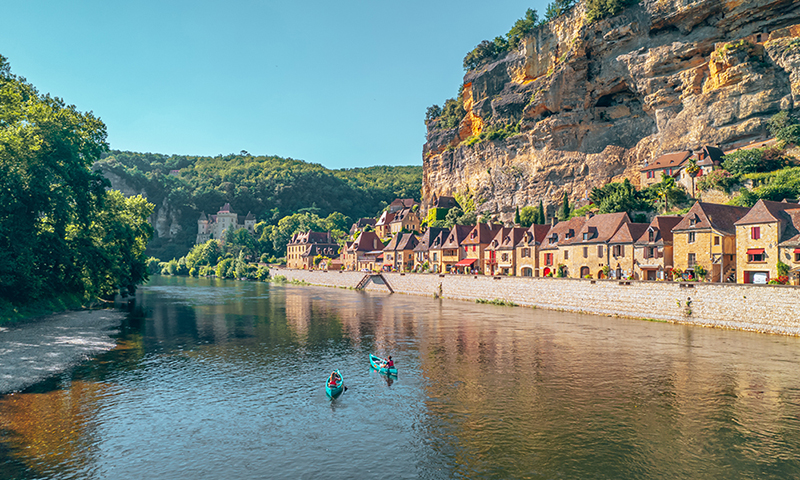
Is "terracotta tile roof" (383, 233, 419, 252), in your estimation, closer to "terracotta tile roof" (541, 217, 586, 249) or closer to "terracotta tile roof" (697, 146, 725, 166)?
"terracotta tile roof" (541, 217, 586, 249)

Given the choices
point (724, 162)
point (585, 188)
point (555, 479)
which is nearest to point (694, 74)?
point (724, 162)

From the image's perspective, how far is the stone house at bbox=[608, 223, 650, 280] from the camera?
55.4 m

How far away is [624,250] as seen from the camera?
5622cm

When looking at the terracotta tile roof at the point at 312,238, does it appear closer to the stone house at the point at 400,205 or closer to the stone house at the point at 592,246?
the stone house at the point at 400,205

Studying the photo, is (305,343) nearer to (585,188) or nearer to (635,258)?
(635,258)

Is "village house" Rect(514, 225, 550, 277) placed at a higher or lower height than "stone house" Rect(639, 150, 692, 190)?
lower

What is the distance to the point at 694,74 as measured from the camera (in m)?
78.0

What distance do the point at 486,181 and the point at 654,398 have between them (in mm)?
91855

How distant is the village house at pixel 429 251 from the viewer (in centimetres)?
9106

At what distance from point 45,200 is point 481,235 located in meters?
60.8

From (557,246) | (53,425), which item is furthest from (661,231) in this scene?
(53,425)

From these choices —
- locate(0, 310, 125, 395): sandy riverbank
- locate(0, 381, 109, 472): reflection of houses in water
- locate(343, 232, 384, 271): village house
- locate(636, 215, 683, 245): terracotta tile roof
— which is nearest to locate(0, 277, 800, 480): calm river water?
locate(0, 381, 109, 472): reflection of houses in water

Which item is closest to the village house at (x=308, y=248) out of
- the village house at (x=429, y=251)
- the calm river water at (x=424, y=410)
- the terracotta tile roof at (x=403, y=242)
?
the terracotta tile roof at (x=403, y=242)

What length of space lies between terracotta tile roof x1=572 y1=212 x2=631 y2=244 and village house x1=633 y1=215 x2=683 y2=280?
3.64m
